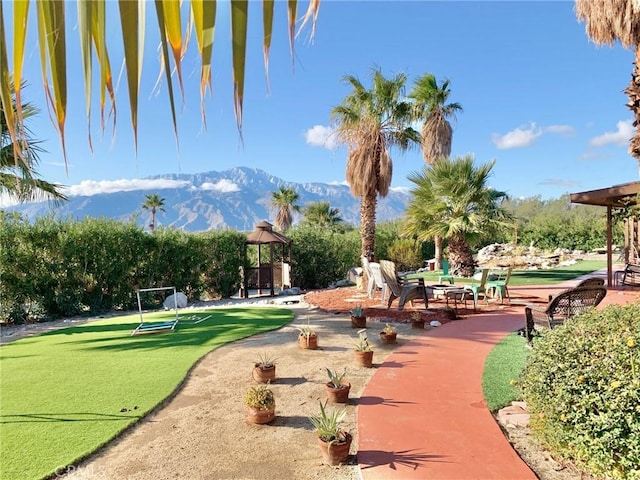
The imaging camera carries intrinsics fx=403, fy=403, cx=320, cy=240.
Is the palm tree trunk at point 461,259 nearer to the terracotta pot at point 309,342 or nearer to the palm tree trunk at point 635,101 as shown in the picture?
the palm tree trunk at point 635,101

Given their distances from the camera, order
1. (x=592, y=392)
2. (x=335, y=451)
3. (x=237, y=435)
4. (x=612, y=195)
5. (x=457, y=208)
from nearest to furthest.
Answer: (x=592, y=392)
(x=335, y=451)
(x=237, y=435)
(x=612, y=195)
(x=457, y=208)

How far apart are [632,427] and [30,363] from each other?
7.49 metres

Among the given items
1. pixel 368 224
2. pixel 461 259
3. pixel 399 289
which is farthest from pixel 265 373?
pixel 461 259

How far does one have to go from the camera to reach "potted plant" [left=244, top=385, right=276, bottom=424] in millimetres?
4012

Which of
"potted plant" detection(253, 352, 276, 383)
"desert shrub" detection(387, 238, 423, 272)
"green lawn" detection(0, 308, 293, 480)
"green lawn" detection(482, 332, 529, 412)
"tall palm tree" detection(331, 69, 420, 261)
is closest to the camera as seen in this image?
"green lawn" detection(0, 308, 293, 480)

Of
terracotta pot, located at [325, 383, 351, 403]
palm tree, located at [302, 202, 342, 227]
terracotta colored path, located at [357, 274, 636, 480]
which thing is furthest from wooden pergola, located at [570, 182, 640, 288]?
palm tree, located at [302, 202, 342, 227]

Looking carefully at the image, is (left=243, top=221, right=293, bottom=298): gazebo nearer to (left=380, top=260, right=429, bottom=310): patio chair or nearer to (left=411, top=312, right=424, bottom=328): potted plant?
(left=380, top=260, right=429, bottom=310): patio chair

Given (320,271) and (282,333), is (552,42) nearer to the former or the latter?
(320,271)

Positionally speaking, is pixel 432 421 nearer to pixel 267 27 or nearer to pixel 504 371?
pixel 504 371

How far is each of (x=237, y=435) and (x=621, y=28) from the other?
975 centimetres

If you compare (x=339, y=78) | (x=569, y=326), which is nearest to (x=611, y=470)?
(x=569, y=326)

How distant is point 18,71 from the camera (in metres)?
0.59

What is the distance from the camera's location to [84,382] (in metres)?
5.31

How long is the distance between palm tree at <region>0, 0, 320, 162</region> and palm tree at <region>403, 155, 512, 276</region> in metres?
14.0
